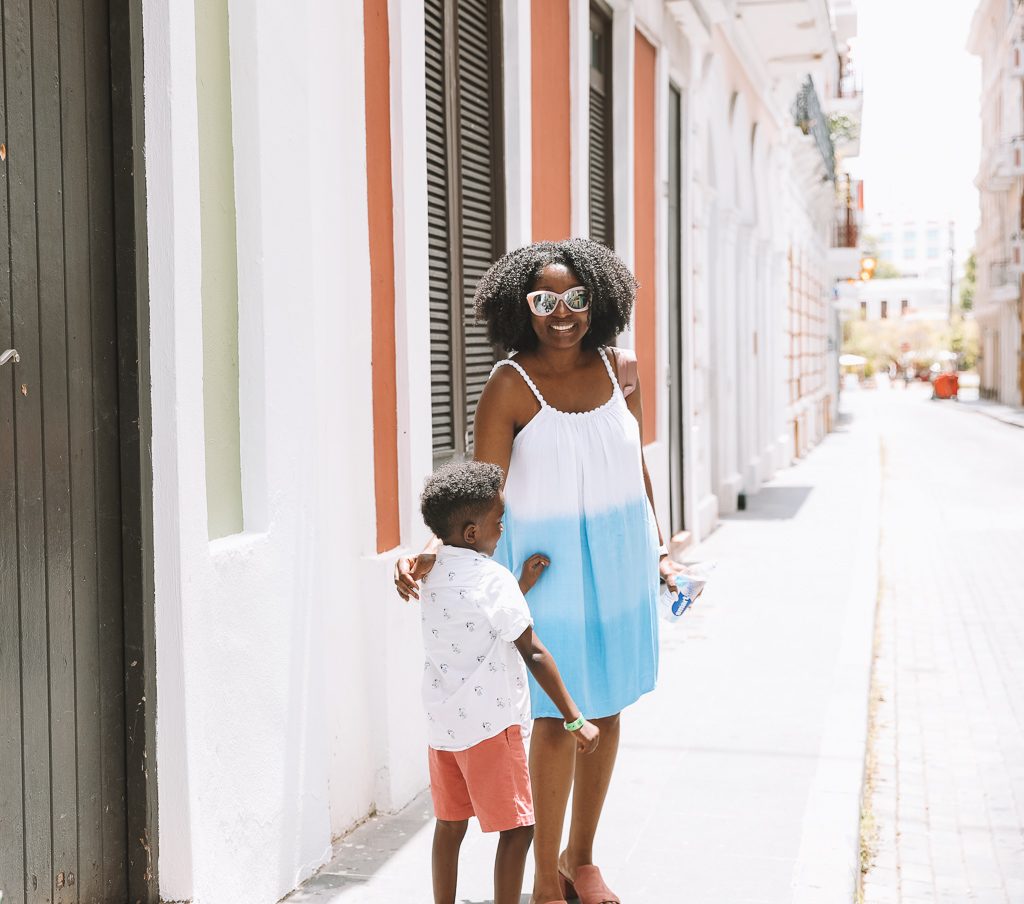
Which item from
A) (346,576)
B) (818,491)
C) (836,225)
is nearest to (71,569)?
(346,576)

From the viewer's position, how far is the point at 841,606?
364 inches

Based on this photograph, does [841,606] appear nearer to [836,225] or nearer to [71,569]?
[71,569]

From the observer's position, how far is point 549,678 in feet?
11.1

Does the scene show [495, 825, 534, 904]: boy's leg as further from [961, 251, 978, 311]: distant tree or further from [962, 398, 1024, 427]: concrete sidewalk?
[961, 251, 978, 311]: distant tree

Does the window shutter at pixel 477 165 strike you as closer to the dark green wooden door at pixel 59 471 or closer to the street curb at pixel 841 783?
the street curb at pixel 841 783

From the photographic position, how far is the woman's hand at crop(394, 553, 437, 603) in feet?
11.0

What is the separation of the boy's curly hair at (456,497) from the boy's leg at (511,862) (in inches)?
31.5

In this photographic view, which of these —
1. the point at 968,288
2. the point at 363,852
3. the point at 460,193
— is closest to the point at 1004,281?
the point at 968,288

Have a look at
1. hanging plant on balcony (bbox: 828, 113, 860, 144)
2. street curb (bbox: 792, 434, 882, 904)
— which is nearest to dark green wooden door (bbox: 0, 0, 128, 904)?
street curb (bbox: 792, 434, 882, 904)

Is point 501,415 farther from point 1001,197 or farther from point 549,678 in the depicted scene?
point 1001,197

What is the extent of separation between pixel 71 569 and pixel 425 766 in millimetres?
2291

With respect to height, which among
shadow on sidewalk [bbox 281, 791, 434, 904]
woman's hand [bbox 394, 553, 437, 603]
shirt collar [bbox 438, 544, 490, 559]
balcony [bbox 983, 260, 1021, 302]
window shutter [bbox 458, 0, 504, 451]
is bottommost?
shadow on sidewalk [bbox 281, 791, 434, 904]

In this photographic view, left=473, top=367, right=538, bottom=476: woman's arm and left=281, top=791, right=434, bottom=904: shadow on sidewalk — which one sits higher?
left=473, top=367, right=538, bottom=476: woman's arm

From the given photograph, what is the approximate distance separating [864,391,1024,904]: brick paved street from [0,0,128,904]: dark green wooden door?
258cm
